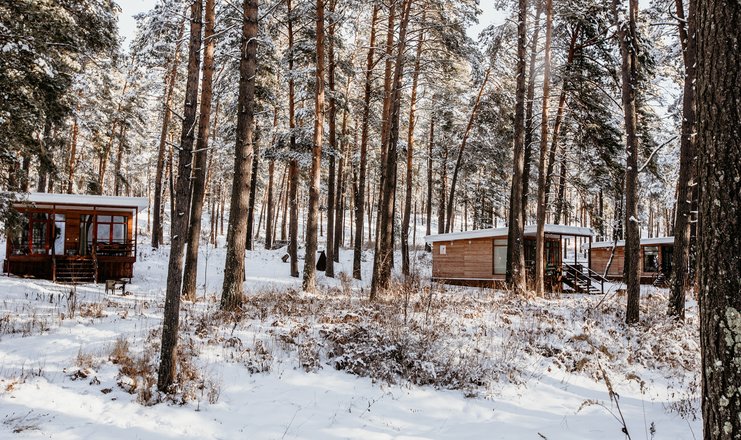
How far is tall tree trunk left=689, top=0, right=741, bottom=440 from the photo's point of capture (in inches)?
84.4

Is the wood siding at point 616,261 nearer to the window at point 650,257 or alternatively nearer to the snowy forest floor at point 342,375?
the window at point 650,257

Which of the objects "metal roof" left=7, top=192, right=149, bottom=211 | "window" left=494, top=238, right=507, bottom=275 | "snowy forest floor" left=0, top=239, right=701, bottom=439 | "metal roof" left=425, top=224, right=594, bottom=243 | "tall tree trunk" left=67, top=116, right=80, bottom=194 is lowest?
"snowy forest floor" left=0, top=239, right=701, bottom=439

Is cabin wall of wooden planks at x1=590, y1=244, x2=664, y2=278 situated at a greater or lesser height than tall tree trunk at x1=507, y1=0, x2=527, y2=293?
lesser

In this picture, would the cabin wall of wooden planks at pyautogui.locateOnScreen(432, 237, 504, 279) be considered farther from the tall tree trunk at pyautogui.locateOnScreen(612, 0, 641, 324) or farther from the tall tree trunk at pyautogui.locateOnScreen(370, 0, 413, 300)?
the tall tree trunk at pyautogui.locateOnScreen(612, 0, 641, 324)

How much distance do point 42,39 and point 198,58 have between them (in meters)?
5.42

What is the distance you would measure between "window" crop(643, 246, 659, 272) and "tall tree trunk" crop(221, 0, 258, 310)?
92.8 feet

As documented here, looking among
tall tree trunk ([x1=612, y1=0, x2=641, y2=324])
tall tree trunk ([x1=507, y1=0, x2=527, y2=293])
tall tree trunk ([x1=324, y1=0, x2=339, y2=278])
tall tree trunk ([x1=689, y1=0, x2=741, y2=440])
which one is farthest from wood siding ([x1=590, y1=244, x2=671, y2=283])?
tall tree trunk ([x1=689, y1=0, x2=741, y2=440])

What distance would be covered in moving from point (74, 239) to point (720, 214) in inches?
899

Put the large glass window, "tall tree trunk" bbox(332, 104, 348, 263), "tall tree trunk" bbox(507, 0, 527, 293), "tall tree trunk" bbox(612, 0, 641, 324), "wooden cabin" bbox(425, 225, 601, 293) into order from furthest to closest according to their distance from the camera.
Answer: "tall tree trunk" bbox(332, 104, 348, 263), "wooden cabin" bbox(425, 225, 601, 293), the large glass window, "tall tree trunk" bbox(507, 0, 527, 293), "tall tree trunk" bbox(612, 0, 641, 324)

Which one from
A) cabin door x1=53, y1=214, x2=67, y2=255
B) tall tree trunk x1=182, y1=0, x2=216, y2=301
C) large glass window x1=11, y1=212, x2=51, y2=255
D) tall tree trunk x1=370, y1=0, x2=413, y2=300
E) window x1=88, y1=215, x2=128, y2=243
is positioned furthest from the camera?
window x1=88, y1=215, x2=128, y2=243

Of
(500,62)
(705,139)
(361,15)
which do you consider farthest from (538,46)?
(705,139)

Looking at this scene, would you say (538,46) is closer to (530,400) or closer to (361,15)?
(361,15)

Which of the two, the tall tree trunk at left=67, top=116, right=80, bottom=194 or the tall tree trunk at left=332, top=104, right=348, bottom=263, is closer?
the tall tree trunk at left=67, top=116, right=80, bottom=194

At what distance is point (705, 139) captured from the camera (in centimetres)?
231
